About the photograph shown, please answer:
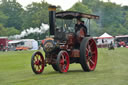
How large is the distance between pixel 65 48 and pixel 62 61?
3.03 feet

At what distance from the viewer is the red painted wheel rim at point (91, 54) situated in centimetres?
1366

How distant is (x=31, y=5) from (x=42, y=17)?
17.8m

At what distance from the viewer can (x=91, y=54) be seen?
13984 millimetres

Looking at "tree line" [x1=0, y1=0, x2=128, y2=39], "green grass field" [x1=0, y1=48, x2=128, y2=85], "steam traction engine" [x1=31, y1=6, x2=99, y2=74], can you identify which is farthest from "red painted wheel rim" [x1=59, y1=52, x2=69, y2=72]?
"tree line" [x1=0, y1=0, x2=128, y2=39]

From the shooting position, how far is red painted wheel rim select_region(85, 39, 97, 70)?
44.8 feet

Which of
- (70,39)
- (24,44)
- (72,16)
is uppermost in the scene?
(72,16)

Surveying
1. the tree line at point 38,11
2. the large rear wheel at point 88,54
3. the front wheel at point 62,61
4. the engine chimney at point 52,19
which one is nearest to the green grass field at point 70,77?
the front wheel at point 62,61

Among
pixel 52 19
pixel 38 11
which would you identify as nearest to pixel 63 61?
pixel 52 19

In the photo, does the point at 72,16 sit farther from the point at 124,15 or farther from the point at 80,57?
the point at 124,15

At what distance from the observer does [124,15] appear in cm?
11969

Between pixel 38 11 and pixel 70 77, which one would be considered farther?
pixel 38 11

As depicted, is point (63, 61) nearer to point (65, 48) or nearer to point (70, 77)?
point (65, 48)

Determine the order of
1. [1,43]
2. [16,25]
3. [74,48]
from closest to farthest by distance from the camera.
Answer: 1. [74,48]
2. [1,43]
3. [16,25]

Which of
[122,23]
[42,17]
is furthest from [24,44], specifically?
[122,23]
